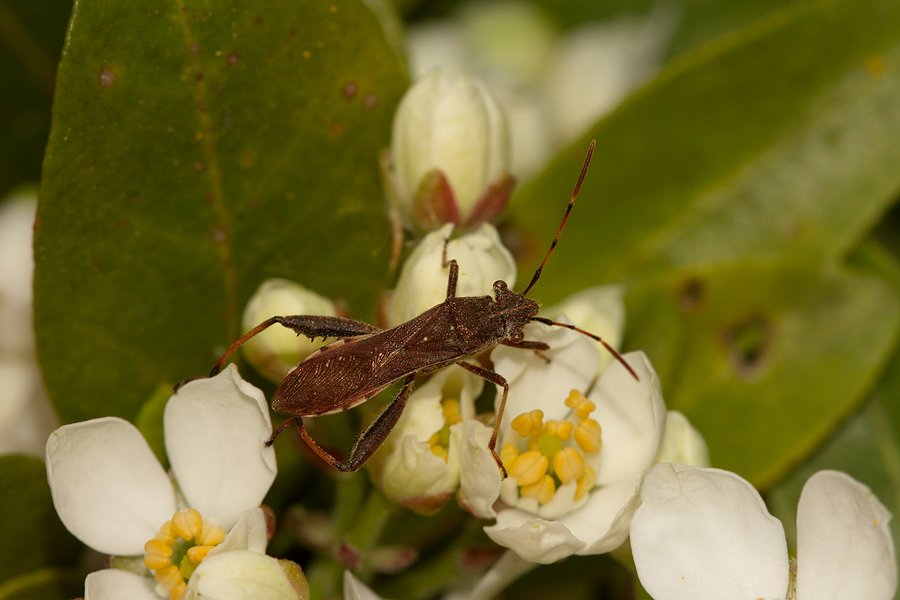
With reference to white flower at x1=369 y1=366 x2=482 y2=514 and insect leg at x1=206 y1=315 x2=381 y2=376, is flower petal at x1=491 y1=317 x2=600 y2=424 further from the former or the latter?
insect leg at x1=206 y1=315 x2=381 y2=376

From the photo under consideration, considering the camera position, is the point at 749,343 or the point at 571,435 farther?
the point at 749,343

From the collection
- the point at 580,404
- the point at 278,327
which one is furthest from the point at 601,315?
the point at 278,327

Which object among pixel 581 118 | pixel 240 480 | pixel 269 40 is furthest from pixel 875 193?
pixel 240 480

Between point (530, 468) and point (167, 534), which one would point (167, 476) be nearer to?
point (167, 534)

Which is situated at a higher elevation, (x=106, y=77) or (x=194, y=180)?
(x=106, y=77)

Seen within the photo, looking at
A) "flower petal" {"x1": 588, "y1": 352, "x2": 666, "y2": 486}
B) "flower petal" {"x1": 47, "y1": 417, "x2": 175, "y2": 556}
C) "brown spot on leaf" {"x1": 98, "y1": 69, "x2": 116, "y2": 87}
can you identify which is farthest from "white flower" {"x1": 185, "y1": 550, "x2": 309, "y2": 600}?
"brown spot on leaf" {"x1": 98, "y1": 69, "x2": 116, "y2": 87}

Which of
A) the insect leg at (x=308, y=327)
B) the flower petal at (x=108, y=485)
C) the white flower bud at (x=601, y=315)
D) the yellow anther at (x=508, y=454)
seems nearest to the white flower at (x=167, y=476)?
the flower petal at (x=108, y=485)

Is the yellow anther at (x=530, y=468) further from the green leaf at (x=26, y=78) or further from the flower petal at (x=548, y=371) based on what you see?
the green leaf at (x=26, y=78)
